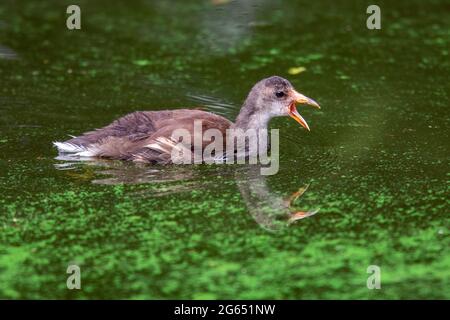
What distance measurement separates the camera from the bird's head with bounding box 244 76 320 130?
6262 millimetres

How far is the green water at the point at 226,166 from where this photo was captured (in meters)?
4.63

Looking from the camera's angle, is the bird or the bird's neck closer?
the bird

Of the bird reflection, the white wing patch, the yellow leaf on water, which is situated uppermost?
the yellow leaf on water

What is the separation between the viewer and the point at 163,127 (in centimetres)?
612

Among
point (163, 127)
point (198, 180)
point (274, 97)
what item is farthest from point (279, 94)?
point (198, 180)

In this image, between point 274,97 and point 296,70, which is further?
point 296,70

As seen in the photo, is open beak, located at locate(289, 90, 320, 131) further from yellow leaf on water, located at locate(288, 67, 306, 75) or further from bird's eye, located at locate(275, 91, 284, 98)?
yellow leaf on water, located at locate(288, 67, 306, 75)

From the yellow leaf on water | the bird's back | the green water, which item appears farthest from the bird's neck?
the yellow leaf on water

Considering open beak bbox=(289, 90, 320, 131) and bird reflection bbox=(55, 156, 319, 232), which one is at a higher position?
open beak bbox=(289, 90, 320, 131)

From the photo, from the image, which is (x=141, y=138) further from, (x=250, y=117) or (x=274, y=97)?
(x=274, y=97)

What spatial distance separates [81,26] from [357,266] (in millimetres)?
4738

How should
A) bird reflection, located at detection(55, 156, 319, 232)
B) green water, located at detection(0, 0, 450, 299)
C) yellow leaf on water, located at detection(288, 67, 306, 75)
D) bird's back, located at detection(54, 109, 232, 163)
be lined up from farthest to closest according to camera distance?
yellow leaf on water, located at detection(288, 67, 306, 75) < bird's back, located at detection(54, 109, 232, 163) < bird reflection, located at detection(55, 156, 319, 232) < green water, located at detection(0, 0, 450, 299)

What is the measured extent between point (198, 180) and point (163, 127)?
550mm

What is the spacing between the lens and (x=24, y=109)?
6.97 metres
